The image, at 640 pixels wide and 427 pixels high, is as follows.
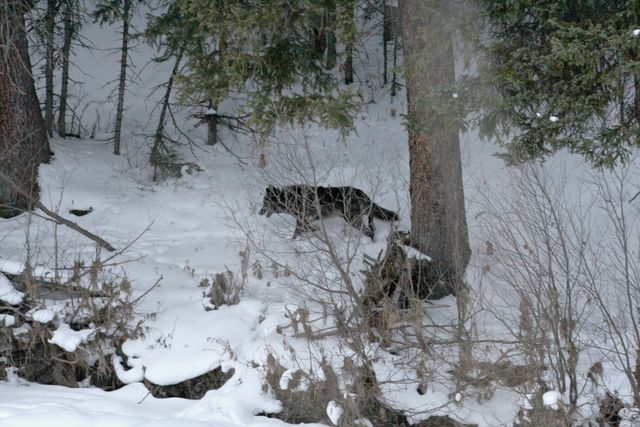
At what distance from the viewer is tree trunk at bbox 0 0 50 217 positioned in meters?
11.5

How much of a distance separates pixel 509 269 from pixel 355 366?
199 cm

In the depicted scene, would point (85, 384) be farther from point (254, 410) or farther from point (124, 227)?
point (124, 227)

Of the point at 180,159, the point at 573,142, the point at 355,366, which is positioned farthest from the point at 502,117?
the point at 180,159

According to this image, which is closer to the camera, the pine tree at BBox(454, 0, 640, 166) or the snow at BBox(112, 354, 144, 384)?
the pine tree at BBox(454, 0, 640, 166)

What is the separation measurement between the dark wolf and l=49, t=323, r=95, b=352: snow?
290 cm

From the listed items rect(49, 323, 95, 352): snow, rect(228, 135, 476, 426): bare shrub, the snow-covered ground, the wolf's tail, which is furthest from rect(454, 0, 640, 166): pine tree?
rect(49, 323, 95, 352): snow

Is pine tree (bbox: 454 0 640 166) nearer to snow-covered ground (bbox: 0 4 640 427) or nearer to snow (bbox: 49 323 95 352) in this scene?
snow-covered ground (bbox: 0 4 640 427)

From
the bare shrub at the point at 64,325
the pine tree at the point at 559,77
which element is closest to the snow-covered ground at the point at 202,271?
the bare shrub at the point at 64,325

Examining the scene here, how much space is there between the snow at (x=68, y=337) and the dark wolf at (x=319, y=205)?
9.51ft

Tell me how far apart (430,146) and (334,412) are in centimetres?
402

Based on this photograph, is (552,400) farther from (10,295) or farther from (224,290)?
(10,295)

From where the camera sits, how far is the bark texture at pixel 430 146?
9.37 m

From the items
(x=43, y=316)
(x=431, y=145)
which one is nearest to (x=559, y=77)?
(x=431, y=145)

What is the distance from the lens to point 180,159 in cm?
1431
